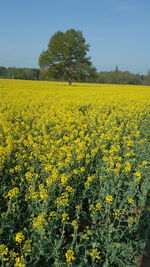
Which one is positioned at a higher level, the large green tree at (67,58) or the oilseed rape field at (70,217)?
the large green tree at (67,58)

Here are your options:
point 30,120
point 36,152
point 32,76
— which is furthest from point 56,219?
point 32,76

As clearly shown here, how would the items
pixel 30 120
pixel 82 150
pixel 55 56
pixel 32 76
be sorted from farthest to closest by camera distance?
1. pixel 32 76
2. pixel 55 56
3. pixel 30 120
4. pixel 82 150

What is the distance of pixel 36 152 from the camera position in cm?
468

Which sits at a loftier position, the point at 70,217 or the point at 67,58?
the point at 67,58

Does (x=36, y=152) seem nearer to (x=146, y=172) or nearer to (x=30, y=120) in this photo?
(x=146, y=172)

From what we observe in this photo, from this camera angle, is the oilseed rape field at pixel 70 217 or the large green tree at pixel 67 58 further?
the large green tree at pixel 67 58

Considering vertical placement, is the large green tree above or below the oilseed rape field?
above

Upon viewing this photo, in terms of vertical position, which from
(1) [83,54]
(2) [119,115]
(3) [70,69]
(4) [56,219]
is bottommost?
(4) [56,219]

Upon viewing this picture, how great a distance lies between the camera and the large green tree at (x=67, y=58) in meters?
38.1

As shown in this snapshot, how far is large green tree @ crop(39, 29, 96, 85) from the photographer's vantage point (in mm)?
38094

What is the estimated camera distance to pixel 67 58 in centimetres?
3841

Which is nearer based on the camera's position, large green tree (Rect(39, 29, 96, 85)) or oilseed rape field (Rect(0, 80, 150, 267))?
oilseed rape field (Rect(0, 80, 150, 267))

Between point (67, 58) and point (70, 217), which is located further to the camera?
point (67, 58)

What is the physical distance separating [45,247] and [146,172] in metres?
3.16
